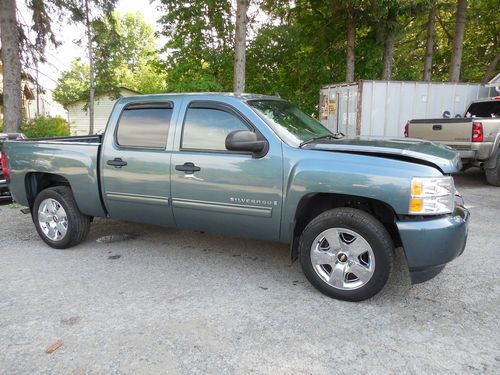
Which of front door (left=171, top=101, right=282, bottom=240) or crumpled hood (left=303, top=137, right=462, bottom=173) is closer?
crumpled hood (left=303, top=137, right=462, bottom=173)

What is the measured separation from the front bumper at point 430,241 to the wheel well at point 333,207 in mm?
247

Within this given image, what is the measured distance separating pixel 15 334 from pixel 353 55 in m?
13.7

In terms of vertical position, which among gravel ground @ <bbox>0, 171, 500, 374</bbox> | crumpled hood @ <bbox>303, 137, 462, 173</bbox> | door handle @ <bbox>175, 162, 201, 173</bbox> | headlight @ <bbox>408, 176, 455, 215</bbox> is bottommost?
gravel ground @ <bbox>0, 171, 500, 374</bbox>

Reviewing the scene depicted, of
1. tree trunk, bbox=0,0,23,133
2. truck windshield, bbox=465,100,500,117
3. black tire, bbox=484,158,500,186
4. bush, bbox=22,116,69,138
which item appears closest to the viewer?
black tire, bbox=484,158,500,186

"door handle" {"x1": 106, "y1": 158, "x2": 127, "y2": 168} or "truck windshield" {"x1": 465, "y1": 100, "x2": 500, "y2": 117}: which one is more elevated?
"truck windshield" {"x1": 465, "y1": 100, "x2": 500, "y2": 117}

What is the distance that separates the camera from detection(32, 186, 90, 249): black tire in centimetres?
475

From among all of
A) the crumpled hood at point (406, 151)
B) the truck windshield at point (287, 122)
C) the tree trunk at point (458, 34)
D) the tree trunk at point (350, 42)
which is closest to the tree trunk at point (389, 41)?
the tree trunk at point (350, 42)

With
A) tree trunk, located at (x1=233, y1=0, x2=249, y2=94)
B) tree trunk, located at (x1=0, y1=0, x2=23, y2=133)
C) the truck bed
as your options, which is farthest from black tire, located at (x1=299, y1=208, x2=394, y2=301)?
tree trunk, located at (x1=0, y1=0, x2=23, y2=133)

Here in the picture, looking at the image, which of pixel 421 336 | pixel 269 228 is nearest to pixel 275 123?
pixel 269 228

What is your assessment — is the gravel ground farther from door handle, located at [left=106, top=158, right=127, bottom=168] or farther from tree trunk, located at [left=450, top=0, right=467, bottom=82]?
tree trunk, located at [left=450, top=0, right=467, bottom=82]

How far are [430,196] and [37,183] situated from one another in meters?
4.66

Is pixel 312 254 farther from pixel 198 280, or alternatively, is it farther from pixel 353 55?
pixel 353 55

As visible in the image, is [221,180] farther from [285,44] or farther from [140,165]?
[285,44]

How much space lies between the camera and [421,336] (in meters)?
2.87
